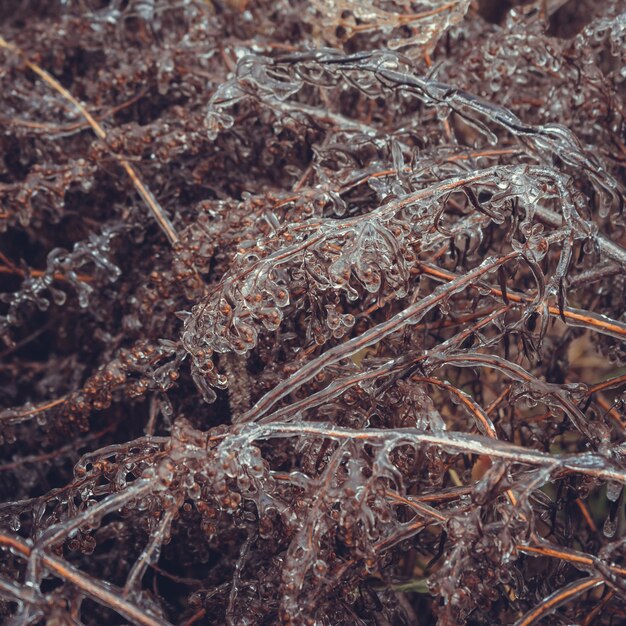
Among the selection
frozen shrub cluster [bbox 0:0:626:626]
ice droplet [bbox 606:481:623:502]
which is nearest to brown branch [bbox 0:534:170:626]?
frozen shrub cluster [bbox 0:0:626:626]

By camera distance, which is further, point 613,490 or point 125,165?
point 125,165

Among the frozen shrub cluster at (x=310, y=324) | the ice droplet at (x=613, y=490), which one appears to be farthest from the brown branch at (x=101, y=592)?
the ice droplet at (x=613, y=490)

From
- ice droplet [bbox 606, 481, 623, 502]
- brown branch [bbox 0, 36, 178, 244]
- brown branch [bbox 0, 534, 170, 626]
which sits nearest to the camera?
brown branch [bbox 0, 534, 170, 626]

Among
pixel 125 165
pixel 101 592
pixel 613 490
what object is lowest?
pixel 613 490

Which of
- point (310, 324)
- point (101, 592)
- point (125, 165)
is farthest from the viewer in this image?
point (125, 165)

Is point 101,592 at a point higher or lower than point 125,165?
lower

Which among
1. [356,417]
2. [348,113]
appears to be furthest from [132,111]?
[356,417]

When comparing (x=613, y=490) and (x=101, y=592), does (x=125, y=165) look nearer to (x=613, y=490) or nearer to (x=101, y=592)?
(x=101, y=592)

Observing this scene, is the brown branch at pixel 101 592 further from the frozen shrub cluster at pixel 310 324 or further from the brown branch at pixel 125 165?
the brown branch at pixel 125 165

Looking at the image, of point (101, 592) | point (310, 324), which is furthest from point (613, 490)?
point (101, 592)

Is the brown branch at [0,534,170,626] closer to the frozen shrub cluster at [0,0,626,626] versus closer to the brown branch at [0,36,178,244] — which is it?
the frozen shrub cluster at [0,0,626,626]
